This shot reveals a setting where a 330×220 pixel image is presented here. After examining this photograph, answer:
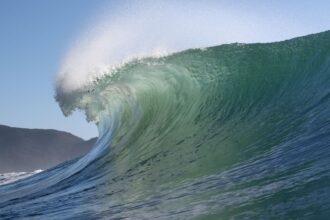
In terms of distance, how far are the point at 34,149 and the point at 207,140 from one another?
178341 mm

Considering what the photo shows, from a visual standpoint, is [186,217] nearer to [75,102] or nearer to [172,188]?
[172,188]

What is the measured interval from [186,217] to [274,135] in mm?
2777

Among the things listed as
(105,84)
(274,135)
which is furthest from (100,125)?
(274,135)

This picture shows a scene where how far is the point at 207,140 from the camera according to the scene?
25.1 ft

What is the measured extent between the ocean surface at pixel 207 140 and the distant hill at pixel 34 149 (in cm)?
14251

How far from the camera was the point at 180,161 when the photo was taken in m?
6.93

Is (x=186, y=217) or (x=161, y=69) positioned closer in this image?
(x=186, y=217)

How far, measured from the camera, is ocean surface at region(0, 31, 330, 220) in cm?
461

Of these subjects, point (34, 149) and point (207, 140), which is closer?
point (207, 140)

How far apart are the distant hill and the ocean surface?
143m

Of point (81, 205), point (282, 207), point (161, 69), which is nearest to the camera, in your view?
point (282, 207)

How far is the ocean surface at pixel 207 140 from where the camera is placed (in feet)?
15.1

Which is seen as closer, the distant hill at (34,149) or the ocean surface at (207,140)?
the ocean surface at (207,140)

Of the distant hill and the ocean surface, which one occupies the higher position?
the distant hill
